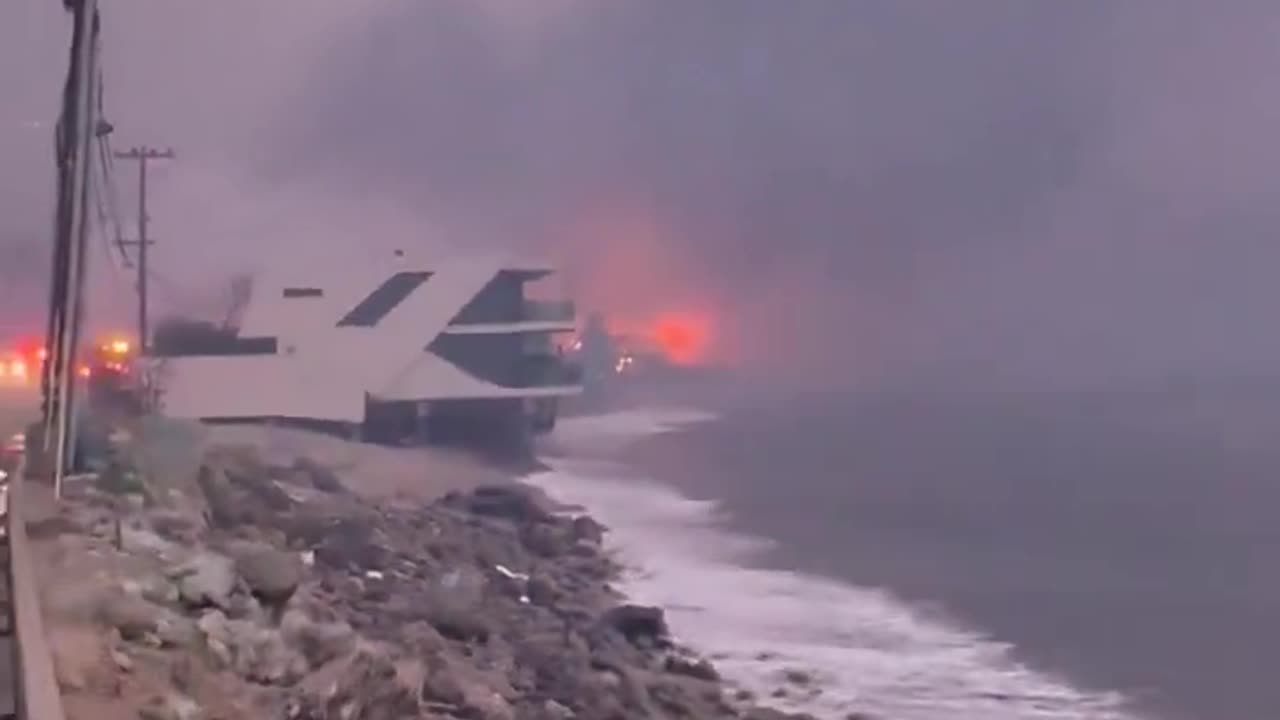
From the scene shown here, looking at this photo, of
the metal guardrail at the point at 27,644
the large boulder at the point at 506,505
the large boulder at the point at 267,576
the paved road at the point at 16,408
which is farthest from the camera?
the large boulder at the point at 506,505

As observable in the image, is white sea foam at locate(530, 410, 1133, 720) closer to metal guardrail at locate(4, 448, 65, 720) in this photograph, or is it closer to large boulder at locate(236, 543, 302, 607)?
large boulder at locate(236, 543, 302, 607)

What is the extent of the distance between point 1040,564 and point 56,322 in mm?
19477

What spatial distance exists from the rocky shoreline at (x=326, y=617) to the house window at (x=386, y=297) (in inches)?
609

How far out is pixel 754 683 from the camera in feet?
55.0

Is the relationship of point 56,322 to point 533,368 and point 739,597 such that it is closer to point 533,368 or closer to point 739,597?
point 739,597

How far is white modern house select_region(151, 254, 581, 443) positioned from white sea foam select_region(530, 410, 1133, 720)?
1063 cm

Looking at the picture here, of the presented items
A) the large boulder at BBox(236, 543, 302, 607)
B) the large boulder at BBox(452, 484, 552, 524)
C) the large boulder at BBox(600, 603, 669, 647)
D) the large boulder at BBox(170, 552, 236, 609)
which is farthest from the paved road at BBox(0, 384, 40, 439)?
the large boulder at BBox(170, 552, 236, 609)

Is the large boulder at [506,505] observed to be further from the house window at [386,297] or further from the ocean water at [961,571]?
the house window at [386,297]

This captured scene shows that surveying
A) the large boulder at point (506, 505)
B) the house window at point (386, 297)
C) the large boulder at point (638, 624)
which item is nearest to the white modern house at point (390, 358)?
the house window at point (386, 297)

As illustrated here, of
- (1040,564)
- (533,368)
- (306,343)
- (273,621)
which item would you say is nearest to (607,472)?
(533,368)

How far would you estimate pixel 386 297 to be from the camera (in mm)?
42531

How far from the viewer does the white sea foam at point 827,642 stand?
1694 centimetres

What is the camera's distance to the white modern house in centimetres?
3859

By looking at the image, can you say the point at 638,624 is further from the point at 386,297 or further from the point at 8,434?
the point at 386,297
